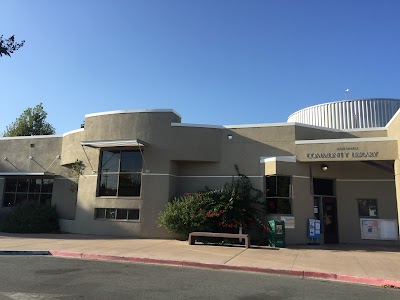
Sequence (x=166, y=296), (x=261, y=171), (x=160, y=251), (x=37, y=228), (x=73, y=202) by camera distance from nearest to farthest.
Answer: (x=166, y=296) < (x=160, y=251) < (x=261, y=171) < (x=37, y=228) < (x=73, y=202)

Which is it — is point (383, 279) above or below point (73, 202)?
below

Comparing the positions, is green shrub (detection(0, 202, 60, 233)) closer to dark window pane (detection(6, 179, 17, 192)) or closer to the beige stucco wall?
the beige stucco wall

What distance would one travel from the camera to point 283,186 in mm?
18188

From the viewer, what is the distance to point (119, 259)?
12.5 m

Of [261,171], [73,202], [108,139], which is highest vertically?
[108,139]

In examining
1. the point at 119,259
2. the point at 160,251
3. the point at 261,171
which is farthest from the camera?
the point at 261,171

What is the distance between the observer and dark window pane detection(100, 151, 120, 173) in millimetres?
19953

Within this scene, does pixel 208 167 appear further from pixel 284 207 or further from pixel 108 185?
pixel 108 185

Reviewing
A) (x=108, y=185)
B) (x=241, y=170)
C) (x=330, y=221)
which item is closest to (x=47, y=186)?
(x=108, y=185)

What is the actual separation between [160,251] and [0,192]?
1518cm

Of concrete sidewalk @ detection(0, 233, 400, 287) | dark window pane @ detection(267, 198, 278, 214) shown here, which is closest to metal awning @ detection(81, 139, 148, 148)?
concrete sidewalk @ detection(0, 233, 400, 287)

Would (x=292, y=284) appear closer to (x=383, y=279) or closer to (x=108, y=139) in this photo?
(x=383, y=279)

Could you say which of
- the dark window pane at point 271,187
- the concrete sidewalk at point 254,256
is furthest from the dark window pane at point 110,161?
the dark window pane at point 271,187

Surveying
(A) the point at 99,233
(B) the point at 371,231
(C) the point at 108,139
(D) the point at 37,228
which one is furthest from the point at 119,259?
(B) the point at 371,231
